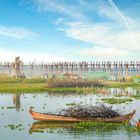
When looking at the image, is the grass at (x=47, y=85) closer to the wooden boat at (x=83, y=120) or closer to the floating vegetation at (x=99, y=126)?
the wooden boat at (x=83, y=120)

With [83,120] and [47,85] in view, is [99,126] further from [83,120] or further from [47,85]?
[47,85]

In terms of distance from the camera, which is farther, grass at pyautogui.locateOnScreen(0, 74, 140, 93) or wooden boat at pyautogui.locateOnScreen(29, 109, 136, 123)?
grass at pyautogui.locateOnScreen(0, 74, 140, 93)

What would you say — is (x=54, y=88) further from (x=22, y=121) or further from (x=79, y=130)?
(x=79, y=130)

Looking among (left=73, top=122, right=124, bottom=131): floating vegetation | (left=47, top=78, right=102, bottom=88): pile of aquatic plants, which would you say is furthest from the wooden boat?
(left=47, top=78, right=102, bottom=88): pile of aquatic plants

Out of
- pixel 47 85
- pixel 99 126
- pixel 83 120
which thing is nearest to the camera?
pixel 99 126

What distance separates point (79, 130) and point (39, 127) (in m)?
3.10

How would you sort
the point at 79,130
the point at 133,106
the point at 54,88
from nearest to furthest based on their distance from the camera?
the point at 79,130 → the point at 133,106 → the point at 54,88

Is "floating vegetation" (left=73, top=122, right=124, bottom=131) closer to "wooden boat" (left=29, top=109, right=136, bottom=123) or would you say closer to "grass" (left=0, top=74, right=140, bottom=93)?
"wooden boat" (left=29, top=109, right=136, bottom=123)

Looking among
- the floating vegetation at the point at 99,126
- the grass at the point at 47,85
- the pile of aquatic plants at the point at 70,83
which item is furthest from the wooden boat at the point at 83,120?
the pile of aquatic plants at the point at 70,83

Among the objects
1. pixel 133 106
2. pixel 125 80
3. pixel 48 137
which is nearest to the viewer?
pixel 48 137

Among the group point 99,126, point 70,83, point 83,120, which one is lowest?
point 99,126

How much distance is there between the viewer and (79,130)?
2623 cm

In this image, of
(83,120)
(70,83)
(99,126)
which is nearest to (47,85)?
(70,83)

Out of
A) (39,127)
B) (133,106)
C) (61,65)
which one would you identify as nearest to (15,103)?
(133,106)
